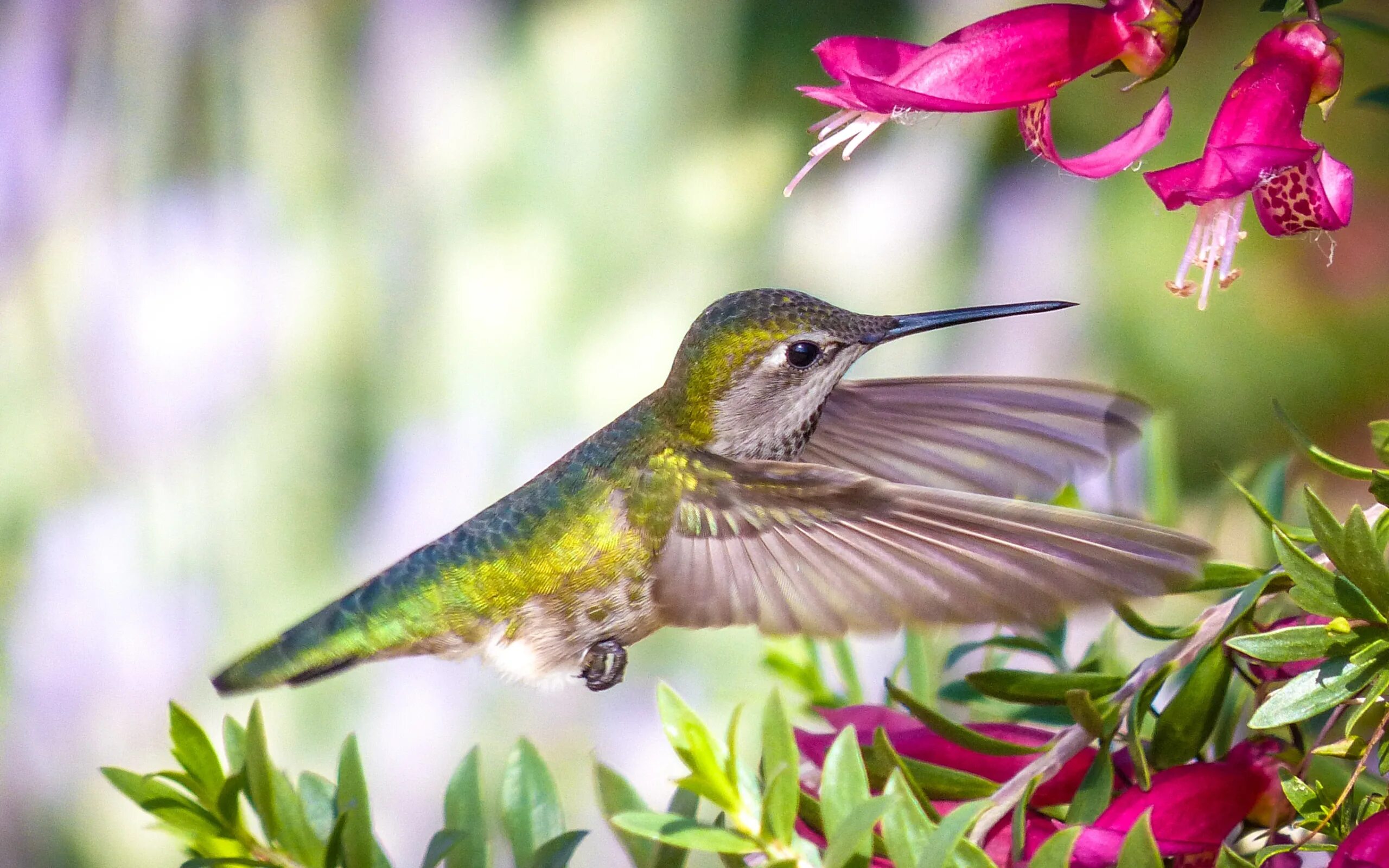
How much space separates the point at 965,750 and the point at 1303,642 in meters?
0.12

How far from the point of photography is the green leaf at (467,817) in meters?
0.44

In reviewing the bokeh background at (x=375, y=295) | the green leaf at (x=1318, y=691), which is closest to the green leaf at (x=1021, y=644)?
the green leaf at (x=1318, y=691)

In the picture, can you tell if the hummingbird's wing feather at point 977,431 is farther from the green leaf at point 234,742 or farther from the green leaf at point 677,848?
the green leaf at point 234,742

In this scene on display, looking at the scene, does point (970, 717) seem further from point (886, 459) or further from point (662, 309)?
point (662, 309)

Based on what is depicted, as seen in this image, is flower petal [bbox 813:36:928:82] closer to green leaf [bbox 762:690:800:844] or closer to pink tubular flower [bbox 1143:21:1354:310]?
pink tubular flower [bbox 1143:21:1354:310]

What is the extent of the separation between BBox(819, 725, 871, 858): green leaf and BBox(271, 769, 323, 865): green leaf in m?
0.20

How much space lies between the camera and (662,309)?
4.30ft

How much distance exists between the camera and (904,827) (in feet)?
1.06

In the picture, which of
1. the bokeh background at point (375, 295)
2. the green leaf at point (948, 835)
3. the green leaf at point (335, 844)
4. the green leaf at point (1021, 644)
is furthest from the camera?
the bokeh background at point (375, 295)

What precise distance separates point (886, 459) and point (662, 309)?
2.22 ft

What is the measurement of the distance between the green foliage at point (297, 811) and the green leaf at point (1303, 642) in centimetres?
21

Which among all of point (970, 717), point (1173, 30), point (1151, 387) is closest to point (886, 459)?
point (970, 717)

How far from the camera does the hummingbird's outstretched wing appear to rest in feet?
1.26

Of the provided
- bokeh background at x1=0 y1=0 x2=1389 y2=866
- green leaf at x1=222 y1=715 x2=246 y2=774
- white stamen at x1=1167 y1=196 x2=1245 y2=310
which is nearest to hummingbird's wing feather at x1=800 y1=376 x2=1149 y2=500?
white stamen at x1=1167 y1=196 x2=1245 y2=310
